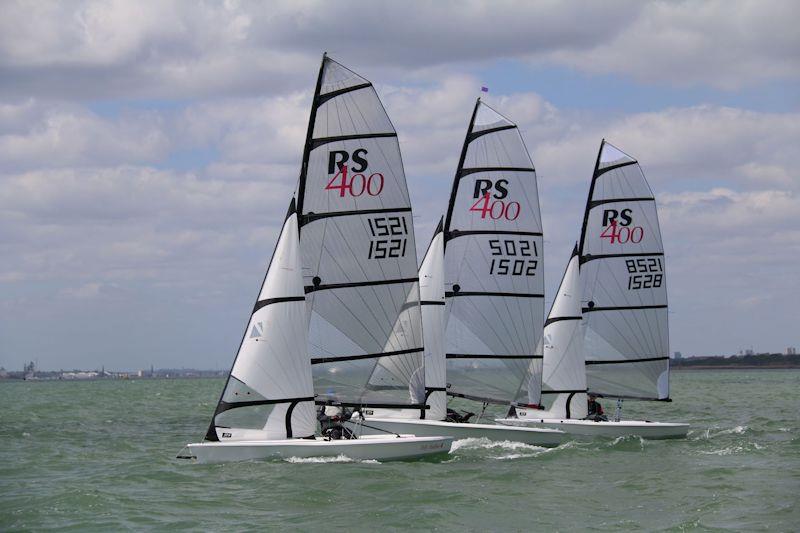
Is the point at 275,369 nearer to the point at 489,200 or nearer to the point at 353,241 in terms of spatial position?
the point at 353,241

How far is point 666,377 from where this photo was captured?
40.8 meters

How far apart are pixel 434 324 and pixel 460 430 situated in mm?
3487

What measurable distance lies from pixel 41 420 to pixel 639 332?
25.7 meters

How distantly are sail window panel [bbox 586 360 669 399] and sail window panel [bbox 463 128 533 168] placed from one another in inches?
347

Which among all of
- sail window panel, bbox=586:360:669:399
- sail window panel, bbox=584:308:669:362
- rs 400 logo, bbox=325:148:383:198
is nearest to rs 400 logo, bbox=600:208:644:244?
sail window panel, bbox=584:308:669:362

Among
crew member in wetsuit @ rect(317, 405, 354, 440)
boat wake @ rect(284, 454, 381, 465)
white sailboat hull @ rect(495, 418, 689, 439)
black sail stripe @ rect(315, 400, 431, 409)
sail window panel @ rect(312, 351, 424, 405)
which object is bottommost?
boat wake @ rect(284, 454, 381, 465)

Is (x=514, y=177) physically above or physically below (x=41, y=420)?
above

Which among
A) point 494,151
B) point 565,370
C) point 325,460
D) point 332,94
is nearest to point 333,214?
point 332,94

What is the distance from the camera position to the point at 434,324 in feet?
110

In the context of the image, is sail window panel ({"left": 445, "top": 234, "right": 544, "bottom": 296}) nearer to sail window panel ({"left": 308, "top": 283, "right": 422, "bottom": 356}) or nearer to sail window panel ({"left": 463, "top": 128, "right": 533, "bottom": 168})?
sail window panel ({"left": 463, "top": 128, "right": 533, "bottom": 168})

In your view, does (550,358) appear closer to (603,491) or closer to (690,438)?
(690,438)

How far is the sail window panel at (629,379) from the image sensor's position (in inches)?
1555

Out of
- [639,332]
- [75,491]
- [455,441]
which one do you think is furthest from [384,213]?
[639,332]

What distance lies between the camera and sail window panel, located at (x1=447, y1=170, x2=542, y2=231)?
1344 inches
